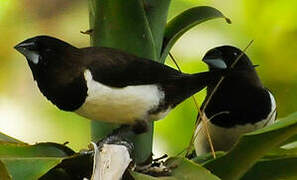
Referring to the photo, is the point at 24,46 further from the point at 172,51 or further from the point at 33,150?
the point at 172,51

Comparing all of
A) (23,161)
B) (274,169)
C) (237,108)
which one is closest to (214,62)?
(237,108)

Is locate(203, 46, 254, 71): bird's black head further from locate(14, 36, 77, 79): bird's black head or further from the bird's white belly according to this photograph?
locate(14, 36, 77, 79): bird's black head

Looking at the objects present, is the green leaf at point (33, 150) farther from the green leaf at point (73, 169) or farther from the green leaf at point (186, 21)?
the green leaf at point (186, 21)

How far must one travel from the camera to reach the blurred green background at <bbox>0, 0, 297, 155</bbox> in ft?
4.74

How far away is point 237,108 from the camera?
4.95ft

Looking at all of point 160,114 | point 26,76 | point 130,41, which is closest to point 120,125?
point 160,114

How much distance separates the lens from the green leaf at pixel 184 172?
841mm

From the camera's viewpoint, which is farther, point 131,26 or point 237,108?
point 237,108

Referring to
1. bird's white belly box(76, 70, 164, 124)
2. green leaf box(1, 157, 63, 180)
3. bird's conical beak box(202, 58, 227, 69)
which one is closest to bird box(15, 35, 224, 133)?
bird's white belly box(76, 70, 164, 124)

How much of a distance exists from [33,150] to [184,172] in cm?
18

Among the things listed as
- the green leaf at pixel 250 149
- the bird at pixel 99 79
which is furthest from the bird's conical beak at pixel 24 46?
the green leaf at pixel 250 149

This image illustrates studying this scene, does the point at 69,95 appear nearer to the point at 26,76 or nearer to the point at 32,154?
the point at 32,154

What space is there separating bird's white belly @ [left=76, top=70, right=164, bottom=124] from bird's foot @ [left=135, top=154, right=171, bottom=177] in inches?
6.6

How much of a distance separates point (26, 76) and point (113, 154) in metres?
0.94
